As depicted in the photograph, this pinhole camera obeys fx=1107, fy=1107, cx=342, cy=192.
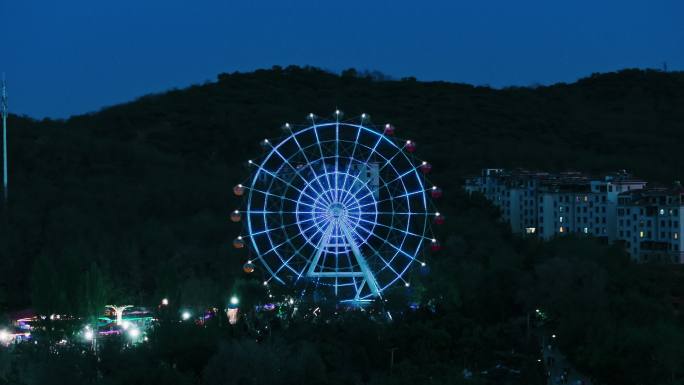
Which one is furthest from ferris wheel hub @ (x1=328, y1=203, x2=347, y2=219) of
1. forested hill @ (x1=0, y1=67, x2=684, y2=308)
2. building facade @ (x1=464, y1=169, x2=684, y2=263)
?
building facade @ (x1=464, y1=169, x2=684, y2=263)

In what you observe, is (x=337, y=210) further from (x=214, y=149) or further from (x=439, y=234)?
(x=214, y=149)

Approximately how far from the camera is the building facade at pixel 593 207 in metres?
45.1

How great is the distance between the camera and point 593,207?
48875 mm

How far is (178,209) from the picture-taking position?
5009cm

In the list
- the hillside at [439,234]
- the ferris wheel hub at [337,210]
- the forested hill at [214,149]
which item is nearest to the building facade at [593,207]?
the hillside at [439,234]

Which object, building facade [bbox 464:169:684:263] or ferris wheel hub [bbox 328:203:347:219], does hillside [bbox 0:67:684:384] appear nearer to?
building facade [bbox 464:169:684:263]

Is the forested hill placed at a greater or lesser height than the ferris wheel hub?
greater

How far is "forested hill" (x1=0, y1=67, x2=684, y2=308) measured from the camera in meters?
39.9

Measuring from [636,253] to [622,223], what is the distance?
4.80 feet

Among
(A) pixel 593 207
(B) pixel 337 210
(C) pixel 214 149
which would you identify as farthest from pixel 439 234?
(C) pixel 214 149

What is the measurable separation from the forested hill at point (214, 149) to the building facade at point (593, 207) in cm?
306

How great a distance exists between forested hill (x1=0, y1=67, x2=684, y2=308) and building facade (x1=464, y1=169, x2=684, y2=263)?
306 cm

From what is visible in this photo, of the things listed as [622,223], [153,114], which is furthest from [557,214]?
[153,114]

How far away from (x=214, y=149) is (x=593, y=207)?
27.9 m
